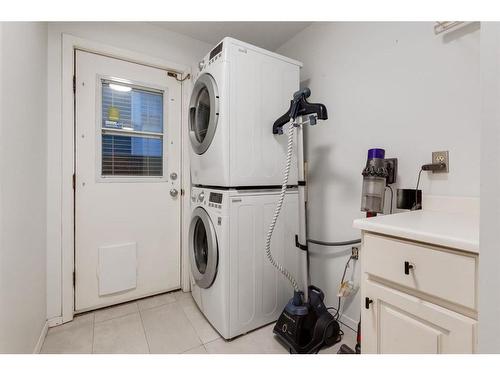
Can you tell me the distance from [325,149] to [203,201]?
97 cm

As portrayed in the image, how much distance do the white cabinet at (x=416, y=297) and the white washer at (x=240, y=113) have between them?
32.4 inches

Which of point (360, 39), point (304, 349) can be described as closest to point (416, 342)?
point (304, 349)

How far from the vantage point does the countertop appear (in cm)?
64

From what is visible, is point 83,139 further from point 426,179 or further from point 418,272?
point 426,179

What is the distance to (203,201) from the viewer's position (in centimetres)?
161

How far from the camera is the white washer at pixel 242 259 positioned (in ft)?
4.60

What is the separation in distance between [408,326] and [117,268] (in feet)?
6.22

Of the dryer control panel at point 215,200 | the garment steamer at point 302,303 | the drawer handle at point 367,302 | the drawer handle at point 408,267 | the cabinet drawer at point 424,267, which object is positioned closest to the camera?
the cabinet drawer at point 424,267

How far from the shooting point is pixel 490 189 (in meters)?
0.37

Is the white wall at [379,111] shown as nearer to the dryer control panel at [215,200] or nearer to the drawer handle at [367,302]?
the drawer handle at [367,302]

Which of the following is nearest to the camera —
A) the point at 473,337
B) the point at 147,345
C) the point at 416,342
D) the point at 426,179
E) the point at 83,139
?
the point at 473,337

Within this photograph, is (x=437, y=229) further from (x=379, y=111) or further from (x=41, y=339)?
(x=41, y=339)

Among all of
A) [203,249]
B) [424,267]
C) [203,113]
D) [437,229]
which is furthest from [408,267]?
[203,113]

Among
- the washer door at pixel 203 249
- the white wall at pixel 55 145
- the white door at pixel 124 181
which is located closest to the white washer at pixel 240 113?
the washer door at pixel 203 249
